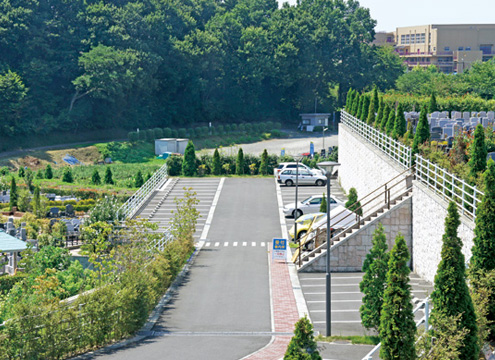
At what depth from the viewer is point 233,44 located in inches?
4301

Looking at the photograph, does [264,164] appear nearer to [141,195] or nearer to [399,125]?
[141,195]

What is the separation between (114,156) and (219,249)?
48726 mm

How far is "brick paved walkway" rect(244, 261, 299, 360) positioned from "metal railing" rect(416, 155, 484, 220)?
623cm

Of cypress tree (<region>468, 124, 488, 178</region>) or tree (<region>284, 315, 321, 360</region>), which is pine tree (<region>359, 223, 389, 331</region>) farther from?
cypress tree (<region>468, 124, 488, 178</region>)

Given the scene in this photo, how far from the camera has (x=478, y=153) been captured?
25781 mm

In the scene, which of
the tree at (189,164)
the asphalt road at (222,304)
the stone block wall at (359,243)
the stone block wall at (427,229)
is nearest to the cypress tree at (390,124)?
the asphalt road at (222,304)

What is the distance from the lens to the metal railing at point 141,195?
44906 millimetres

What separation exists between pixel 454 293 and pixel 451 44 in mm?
145631

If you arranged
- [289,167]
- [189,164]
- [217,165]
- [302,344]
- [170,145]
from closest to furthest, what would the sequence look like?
1. [302,344]
2. [289,167]
3. [189,164]
4. [217,165]
5. [170,145]

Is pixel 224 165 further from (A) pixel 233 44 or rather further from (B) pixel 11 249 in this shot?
(A) pixel 233 44

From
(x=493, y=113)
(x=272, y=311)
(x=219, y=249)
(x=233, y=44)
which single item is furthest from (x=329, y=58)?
(x=272, y=311)

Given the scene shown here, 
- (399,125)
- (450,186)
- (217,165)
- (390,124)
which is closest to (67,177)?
(217,165)

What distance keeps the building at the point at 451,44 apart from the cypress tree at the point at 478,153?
124769mm

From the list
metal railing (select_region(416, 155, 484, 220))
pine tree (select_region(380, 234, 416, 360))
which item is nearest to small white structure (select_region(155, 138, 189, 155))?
metal railing (select_region(416, 155, 484, 220))
